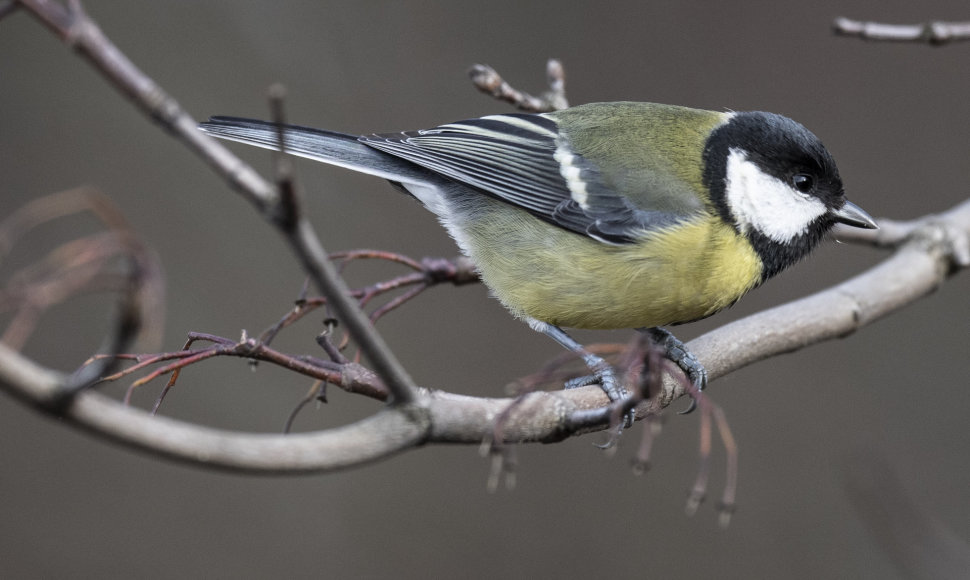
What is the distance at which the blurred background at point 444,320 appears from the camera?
3.29 m

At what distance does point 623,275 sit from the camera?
2.17 meters

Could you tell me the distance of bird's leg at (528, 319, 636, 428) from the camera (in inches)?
70.5

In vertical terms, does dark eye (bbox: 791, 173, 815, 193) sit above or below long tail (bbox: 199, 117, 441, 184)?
below

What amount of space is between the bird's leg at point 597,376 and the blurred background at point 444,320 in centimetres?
114

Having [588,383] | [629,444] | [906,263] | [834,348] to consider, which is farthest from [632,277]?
[834,348]

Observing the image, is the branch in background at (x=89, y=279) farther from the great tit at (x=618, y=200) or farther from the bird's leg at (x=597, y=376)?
the great tit at (x=618, y=200)

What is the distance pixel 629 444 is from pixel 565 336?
1.17 m

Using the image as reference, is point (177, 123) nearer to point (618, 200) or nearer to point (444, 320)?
point (618, 200)

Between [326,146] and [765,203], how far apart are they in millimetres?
1180

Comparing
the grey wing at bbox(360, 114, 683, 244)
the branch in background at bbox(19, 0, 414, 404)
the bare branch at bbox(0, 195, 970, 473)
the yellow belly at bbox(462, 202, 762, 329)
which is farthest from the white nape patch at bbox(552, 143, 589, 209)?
the branch in background at bbox(19, 0, 414, 404)

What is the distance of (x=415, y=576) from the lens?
3.26 metres

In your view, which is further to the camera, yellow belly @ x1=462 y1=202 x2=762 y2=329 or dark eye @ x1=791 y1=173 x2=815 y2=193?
dark eye @ x1=791 y1=173 x2=815 y2=193

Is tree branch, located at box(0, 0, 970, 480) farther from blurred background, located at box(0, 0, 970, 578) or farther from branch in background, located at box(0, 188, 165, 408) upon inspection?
blurred background, located at box(0, 0, 970, 578)

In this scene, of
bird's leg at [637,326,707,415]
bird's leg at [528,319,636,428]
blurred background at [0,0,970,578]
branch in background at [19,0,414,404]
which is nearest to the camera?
branch in background at [19,0,414,404]
